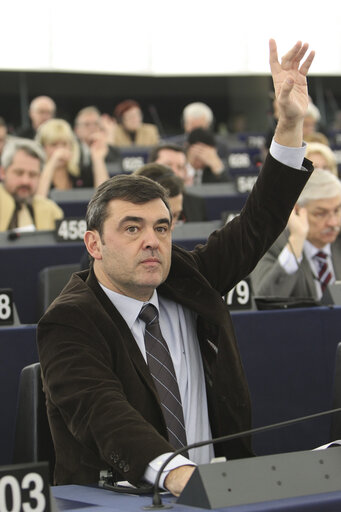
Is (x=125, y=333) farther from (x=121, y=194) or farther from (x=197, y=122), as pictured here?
(x=197, y=122)

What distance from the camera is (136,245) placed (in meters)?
2.27

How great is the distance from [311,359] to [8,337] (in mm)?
973

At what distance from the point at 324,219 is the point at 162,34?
7.20 meters

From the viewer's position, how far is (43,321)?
2.19 metres

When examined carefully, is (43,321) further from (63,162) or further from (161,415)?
(63,162)

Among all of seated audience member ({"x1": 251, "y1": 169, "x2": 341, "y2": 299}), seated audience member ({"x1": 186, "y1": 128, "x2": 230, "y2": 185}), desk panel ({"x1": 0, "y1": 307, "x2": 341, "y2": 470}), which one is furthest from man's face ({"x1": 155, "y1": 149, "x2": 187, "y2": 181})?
desk panel ({"x1": 0, "y1": 307, "x2": 341, "y2": 470})

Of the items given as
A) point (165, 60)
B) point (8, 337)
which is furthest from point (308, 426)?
point (165, 60)

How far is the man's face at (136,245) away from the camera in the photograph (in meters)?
2.27

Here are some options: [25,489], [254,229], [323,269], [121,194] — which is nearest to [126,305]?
[121,194]

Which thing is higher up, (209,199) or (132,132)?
(132,132)

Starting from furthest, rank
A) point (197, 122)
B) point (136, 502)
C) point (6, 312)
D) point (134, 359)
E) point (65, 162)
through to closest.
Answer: point (197, 122) < point (65, 162) < point (6, 312) < point (134, 359) < point (136, 502)

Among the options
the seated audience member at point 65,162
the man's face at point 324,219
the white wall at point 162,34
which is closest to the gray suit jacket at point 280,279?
the man's face at point 324,219

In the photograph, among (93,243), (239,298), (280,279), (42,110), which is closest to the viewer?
(93,243)

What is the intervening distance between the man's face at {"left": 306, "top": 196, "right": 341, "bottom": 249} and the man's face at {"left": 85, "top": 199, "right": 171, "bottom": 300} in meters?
1.99
